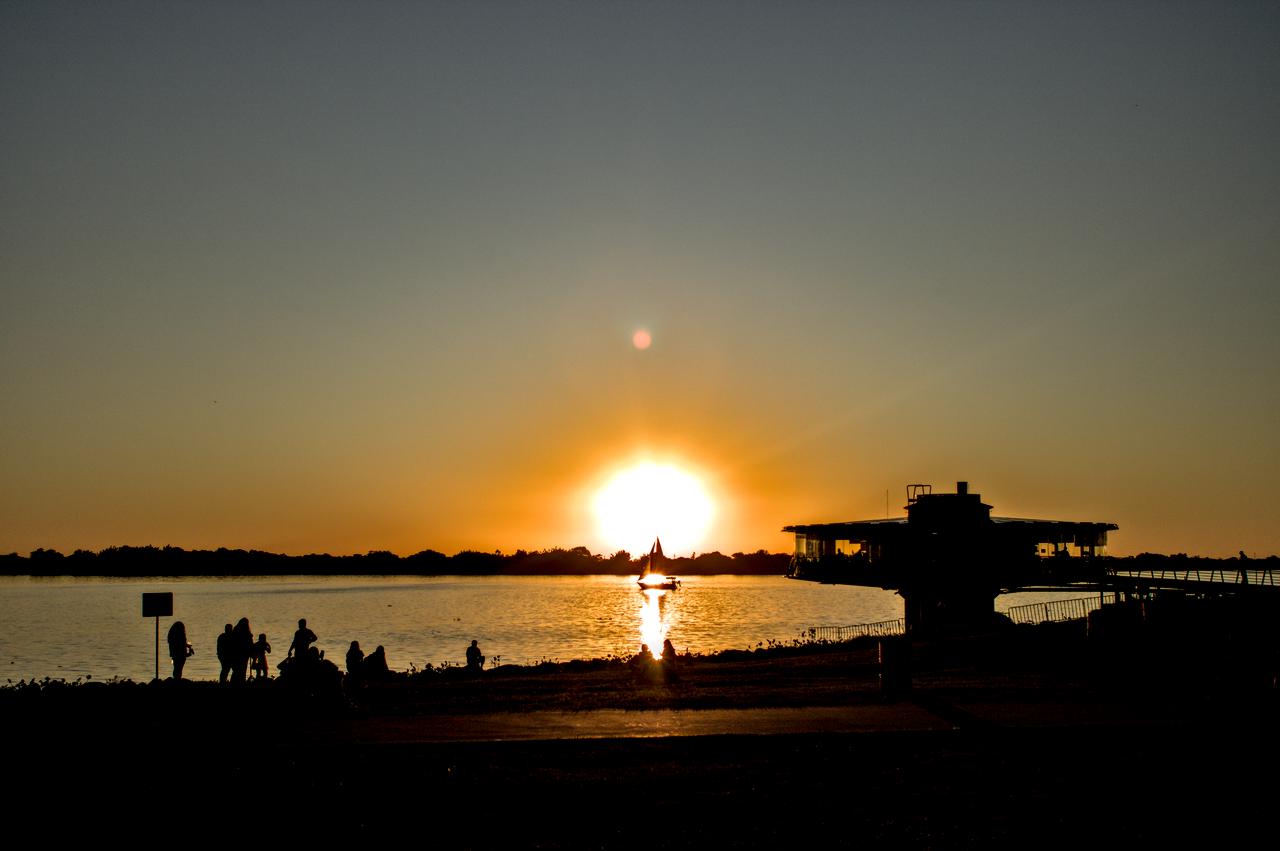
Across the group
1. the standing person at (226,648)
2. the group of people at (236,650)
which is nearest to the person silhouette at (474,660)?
the group of people at (236,650)

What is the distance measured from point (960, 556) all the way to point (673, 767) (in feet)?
126

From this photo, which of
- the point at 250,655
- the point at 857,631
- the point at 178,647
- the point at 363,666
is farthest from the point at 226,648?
the point at 857,631

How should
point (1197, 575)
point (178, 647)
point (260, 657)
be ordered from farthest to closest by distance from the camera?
point (1197, 575)
point (260, 657)
point (178, 647)

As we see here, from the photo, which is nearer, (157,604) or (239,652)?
(157,604)

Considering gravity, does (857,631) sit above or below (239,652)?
below

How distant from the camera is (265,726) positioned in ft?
60.5

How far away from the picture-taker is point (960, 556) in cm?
5009

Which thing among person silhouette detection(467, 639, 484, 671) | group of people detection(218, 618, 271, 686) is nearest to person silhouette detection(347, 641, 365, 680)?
group of people detection(218, 618, 271, 686)

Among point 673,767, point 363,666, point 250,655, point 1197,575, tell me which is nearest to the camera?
point 673,767

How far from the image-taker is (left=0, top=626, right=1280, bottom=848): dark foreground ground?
11617mm

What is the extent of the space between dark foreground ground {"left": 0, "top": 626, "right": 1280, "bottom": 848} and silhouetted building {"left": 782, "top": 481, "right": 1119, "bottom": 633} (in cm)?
2642

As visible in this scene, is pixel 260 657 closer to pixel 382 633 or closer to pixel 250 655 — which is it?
pixel 250 655

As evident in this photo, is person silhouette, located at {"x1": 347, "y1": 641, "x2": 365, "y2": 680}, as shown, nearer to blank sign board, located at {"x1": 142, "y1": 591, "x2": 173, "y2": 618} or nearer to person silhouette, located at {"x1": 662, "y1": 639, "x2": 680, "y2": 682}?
blank sign board, located at {"x1": 142, "y1": 591, "x2": 173, "y2": 618}

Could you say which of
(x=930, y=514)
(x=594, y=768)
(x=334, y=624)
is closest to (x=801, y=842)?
(x=594, y=768)
